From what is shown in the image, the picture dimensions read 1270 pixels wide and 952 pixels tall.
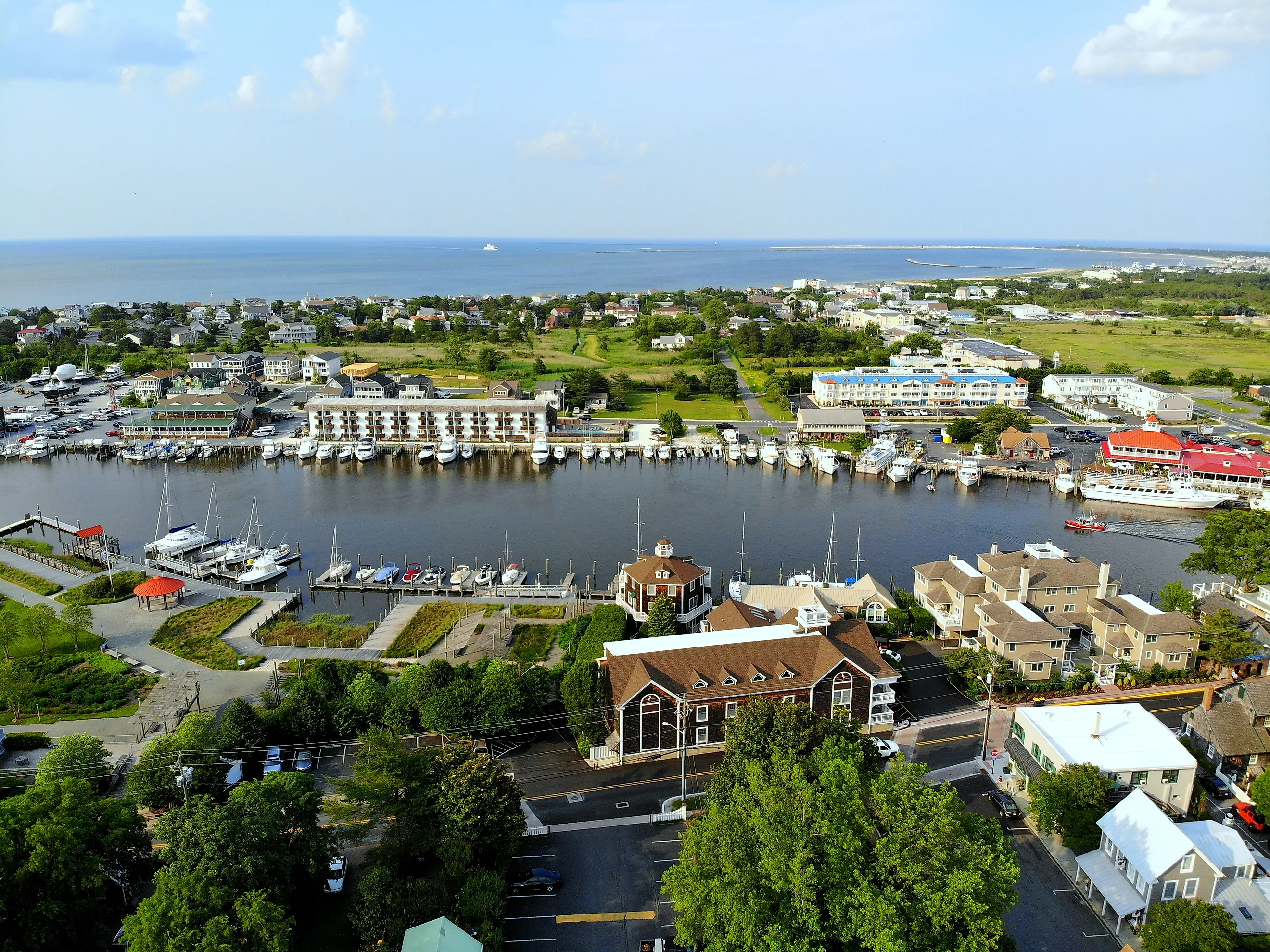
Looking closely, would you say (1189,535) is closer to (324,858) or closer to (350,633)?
(350,633)

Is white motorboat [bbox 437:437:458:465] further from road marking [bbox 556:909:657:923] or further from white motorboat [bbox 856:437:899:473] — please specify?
road marking [bbox 556:909:657:923]

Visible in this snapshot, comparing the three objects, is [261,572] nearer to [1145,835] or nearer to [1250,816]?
[1145,835]

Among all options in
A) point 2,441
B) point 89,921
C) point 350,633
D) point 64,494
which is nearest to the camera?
point 89,921

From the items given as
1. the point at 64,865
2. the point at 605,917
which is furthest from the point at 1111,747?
the point at 64,865

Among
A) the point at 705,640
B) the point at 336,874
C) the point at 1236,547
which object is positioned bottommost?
the point at 336,874

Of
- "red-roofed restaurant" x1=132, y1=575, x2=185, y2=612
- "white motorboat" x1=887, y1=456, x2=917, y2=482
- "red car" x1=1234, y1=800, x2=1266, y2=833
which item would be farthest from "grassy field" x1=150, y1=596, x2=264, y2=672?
"white motorboat" x1=887, y1=456, x2=917, y2=482

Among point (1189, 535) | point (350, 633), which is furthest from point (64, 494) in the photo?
point (1189, 535)

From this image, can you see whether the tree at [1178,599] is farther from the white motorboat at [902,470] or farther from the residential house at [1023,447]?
the residential house at [1023,447]
